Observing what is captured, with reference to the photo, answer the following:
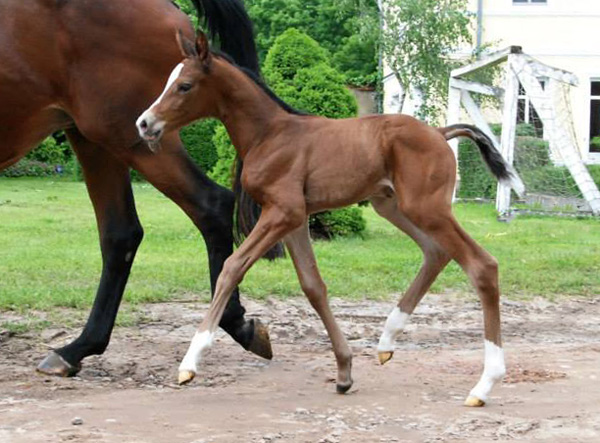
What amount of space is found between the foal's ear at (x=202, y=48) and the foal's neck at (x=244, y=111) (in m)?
0.13

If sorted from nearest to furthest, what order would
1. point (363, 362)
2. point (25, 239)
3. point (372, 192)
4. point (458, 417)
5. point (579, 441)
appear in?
point (579, 441) → point (458, 417) → point (372, 192) → point (363, 362) → point (25, 239)

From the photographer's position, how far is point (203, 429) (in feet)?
14.1

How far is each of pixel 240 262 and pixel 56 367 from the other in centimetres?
146

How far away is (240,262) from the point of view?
451cm

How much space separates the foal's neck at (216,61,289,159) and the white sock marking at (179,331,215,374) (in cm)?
97

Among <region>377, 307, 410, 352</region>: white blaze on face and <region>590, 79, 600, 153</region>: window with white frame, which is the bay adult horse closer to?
<region>377, 307, 410, 352</region>: white blaze on face

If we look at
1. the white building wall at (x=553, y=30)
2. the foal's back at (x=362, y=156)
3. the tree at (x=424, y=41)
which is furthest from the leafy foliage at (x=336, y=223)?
the white building wall at (x=553, y=30)

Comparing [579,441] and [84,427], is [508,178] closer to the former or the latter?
[579,441]

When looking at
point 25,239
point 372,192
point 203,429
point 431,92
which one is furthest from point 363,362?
point 431,92

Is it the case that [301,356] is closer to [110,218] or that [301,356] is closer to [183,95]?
[110,218]

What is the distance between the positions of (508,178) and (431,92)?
16.8 metres


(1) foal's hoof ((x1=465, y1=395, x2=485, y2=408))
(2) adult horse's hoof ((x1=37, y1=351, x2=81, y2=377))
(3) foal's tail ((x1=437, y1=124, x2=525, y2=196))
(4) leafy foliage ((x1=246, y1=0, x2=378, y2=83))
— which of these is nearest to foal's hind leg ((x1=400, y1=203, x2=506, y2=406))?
(1) foal's hoof ((x1=465, y1=395, x2=485, y2=408))

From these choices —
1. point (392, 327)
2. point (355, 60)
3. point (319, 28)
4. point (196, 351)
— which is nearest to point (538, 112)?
point (392, 327)

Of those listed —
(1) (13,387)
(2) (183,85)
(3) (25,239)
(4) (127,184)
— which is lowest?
(3) (25,239)
